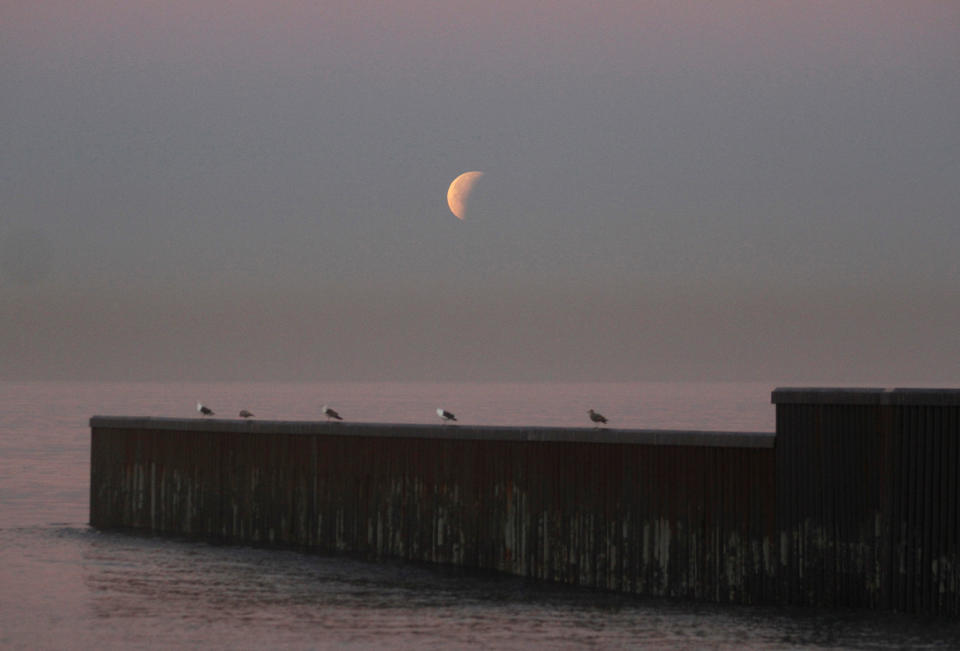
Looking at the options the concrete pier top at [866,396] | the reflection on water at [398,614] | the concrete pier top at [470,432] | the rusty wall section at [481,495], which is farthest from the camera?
the concrete pier top at [470,432]

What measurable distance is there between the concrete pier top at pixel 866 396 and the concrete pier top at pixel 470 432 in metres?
0.74

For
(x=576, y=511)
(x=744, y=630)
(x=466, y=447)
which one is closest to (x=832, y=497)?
(x=744, y=630)

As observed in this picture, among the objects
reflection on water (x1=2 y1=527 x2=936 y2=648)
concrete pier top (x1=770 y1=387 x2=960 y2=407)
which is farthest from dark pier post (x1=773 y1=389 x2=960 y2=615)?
reflection on water (x1=2 y1=527 x2=936 y2=648)

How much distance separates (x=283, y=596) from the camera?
84.6 ft

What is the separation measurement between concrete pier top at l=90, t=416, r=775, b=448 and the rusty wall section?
4 centimetres

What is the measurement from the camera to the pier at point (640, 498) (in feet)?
72.6

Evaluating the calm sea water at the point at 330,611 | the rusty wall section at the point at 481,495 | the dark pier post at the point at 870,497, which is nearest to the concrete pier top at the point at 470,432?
the rusty wall section at the point at 481,495

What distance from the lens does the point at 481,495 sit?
2734cm

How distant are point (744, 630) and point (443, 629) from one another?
4.62 meters

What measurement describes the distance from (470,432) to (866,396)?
319 inches

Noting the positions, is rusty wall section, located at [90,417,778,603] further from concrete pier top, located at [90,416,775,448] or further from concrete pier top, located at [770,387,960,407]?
concrete pier top, located at [770,387,960,407]

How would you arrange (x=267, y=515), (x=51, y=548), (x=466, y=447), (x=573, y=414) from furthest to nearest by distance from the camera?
1. (x=573, y=414)
2. (x=51, y=548)
3. (x=267, y=515)
4. (x=466, y=447)

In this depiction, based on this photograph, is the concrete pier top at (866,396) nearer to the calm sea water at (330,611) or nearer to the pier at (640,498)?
the pier at (640,498)

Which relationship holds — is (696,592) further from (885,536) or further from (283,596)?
(283,596)
